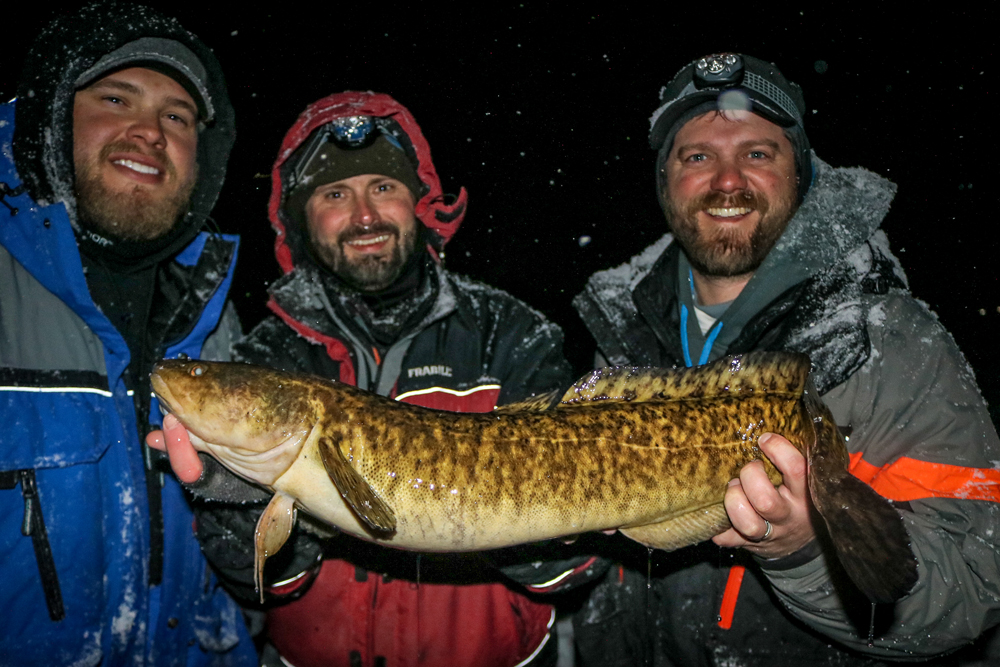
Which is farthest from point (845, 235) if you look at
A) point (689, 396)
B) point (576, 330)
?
point (576, 330)

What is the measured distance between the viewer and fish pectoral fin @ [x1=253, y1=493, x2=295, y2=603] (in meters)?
1.89

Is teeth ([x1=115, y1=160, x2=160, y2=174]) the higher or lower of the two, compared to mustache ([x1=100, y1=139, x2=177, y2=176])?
lower

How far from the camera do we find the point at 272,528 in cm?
191

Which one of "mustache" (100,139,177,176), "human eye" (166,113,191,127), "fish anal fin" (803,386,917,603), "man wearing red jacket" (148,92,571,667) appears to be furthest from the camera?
"human eye" (166,113,191,127)

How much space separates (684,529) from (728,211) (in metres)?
1.77

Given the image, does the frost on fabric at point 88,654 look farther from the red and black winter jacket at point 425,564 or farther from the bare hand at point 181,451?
the bare hand at point 181,451

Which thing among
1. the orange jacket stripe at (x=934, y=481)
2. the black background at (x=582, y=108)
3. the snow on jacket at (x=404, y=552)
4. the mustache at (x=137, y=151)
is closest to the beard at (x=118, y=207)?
the mustache at (x=137, y=151)

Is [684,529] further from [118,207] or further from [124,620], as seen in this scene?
[118,207]

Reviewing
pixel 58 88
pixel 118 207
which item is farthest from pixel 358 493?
pixel 58 88

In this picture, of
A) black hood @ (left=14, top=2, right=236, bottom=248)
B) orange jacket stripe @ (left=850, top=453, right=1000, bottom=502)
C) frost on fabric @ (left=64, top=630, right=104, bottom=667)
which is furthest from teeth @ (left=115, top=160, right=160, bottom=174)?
orange jacket stripe @ (left=850, top=453, right=1000, bottom=502)

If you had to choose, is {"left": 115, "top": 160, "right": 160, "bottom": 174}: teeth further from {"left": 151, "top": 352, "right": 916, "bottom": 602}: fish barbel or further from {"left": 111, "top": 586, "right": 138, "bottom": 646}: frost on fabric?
{"left": 111, "top": 586, "right": 138, "bottom": 646}: frost on fabric

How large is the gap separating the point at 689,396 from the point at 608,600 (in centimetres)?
137

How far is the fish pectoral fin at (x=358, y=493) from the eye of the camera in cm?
177

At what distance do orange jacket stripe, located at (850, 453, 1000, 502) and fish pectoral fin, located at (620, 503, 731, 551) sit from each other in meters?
0.75
